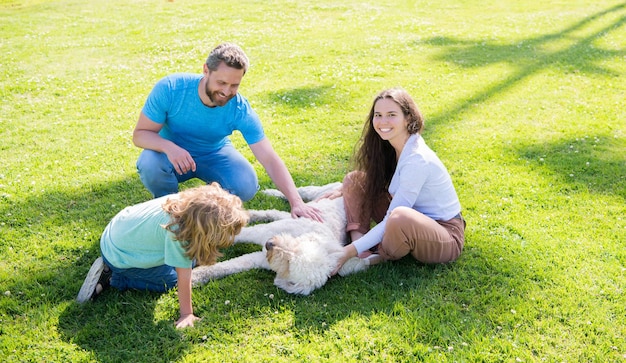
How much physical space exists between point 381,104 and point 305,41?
7.21 m

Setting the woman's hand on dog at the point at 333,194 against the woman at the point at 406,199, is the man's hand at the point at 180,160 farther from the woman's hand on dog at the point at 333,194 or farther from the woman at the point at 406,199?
the woman at the point at 406,199

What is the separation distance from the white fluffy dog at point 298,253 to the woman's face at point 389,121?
2.32ft

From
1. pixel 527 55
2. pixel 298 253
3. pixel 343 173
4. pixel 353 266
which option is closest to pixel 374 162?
pixel 353 266

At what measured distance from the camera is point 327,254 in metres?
3.64

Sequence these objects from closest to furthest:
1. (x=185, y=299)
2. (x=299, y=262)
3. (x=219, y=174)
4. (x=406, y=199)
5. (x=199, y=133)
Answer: (x=185, y=299) < (x=299, y=262) < (x=406, y=199) < (x=199, y=133) < (x=219, y=174)

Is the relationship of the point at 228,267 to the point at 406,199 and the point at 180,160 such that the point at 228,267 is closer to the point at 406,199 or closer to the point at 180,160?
the point at 180,160

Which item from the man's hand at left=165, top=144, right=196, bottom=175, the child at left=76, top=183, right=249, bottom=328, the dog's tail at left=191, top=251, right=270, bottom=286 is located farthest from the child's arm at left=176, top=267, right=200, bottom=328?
the man's hand at left=165, top=144, right=196, bottom=175

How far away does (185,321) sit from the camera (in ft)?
11.0

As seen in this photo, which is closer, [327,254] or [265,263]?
[327,254]

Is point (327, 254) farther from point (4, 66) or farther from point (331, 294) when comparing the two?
point (4, 66)

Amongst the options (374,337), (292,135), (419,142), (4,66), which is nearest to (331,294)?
(374,337)

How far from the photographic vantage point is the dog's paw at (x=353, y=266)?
150 inches

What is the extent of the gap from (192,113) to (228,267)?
1.29 m

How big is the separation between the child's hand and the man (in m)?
1.06
